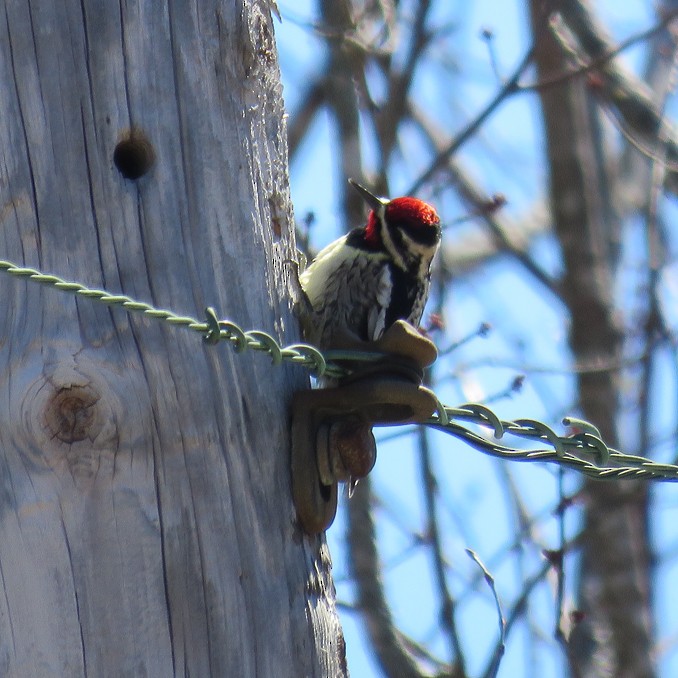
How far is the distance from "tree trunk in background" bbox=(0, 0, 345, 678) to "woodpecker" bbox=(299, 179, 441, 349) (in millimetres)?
1048

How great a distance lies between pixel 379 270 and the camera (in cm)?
380

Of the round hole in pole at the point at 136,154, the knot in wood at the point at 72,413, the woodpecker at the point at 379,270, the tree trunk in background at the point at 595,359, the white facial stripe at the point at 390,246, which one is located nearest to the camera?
the knot in wood at the point at 72,413

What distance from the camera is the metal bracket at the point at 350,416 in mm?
2402

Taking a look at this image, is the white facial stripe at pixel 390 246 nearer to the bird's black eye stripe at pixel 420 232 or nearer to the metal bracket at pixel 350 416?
the bird's black eye stripe at pixel 420 232

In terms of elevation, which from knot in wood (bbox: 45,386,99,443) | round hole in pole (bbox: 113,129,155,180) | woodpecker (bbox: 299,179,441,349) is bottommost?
knot in wood (bbox: 45,386,99,443)

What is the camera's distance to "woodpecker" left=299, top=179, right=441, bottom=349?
362cm

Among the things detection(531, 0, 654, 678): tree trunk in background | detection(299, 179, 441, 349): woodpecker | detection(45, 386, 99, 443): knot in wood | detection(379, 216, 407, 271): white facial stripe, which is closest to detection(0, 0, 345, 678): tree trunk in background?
detection(45, 386, 99, 443): knot in wood

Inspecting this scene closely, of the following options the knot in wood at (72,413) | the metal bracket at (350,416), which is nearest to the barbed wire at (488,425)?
the metal bracket at (350,416)

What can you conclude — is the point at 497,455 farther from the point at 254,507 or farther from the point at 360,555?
the point at 360,555

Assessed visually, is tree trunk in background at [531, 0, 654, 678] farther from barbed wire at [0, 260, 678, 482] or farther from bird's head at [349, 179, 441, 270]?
barbed wire at [0, 260, 678, 482]

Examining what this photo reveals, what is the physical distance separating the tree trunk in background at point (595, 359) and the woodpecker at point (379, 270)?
136cm

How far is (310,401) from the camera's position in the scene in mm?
2439

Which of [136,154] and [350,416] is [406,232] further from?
[136,154]

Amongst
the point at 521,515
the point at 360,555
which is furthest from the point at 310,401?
the point at 521,515
